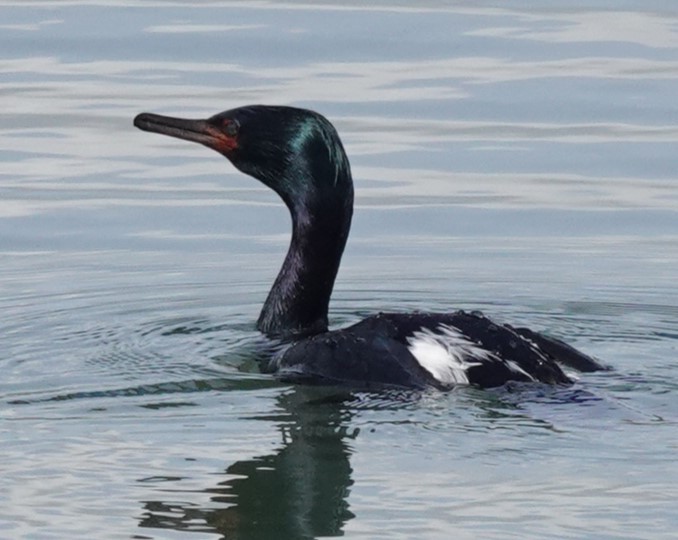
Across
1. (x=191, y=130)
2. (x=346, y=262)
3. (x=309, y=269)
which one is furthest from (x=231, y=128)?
(x=346, y=262)

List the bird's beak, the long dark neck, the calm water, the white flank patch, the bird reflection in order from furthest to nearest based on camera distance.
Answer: the bird's beak < the long dark neck < the white flank patch < the calm water < the bird reflection

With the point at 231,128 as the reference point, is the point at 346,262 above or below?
below

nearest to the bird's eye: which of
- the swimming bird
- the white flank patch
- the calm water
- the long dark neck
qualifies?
the swimming bird

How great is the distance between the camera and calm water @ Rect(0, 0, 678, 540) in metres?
7.50

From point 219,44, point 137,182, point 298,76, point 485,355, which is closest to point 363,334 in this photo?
point 485,355

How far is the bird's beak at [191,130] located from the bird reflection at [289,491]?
6.02 feet

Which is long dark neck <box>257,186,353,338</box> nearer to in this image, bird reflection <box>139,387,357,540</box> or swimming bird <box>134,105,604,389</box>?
swimming bird <box>134,105,604,389</box>

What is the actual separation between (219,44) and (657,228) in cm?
541

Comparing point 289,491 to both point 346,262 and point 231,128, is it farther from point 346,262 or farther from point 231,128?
point 346,262

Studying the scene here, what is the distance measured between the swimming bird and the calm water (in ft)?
0.45

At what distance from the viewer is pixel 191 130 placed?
10.1m

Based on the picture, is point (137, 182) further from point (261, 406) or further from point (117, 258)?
point (261, 406)

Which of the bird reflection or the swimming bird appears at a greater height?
the swimming bird

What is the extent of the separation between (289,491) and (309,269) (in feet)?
8.28
